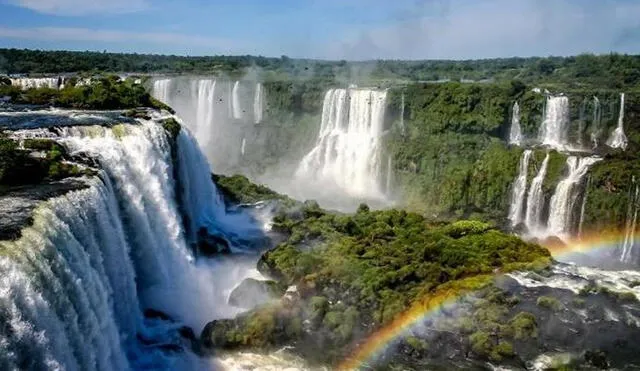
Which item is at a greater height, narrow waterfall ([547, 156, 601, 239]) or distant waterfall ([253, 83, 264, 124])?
distant waterfall ([253, 83, 264, 124])

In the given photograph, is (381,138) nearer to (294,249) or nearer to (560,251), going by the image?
(560,251)

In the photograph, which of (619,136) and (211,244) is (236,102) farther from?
(619,136)

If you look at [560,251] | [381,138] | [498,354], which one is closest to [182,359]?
[498,354]

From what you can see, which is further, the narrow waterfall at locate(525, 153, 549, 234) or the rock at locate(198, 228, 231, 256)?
the narrow waterfall at locate(525, 153, 549, 234)

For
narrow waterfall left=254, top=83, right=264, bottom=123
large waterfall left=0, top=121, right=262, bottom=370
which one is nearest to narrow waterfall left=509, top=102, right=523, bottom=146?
narrow waterfall left=254, top=83, right=264, bottom=123

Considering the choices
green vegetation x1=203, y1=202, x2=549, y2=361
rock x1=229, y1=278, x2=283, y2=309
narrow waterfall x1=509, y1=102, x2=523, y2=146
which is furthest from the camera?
narrow waterfall x1=509, y1=102, x2=523, y2=146

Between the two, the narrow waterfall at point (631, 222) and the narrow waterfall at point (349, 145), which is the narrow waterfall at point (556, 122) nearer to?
the narrow waterfall at point (631, 222)

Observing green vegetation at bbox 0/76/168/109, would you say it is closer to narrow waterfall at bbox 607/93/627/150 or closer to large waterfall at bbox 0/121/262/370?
large waterfall at bbox 0/121/262/370

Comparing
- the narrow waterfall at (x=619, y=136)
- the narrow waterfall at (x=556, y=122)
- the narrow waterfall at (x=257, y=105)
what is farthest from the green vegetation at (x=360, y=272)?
the narrow waterfall at (x=257, y=105)
